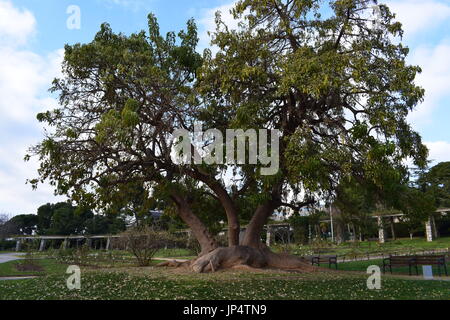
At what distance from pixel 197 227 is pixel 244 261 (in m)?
2.59

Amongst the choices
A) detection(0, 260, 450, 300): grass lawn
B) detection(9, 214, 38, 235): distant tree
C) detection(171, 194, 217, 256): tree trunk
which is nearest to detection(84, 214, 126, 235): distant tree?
detection(9, 214, 38, 235): distant tree

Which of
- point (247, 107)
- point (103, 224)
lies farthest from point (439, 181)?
point (103, 224)

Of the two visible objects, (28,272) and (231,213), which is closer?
(231,213)

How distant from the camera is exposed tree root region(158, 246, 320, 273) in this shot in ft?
46.3

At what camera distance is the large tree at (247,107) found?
437 inches

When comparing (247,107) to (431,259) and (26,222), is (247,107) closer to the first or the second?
(431,259)

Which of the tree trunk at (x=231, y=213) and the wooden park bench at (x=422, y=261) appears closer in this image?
the wooden park bench at (x=422, y=261)

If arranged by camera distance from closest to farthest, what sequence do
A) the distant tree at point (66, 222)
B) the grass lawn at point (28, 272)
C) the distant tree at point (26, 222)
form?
1. the grass lawn at point (28, 272)
2. the distant tree at point (66, 222)
3. the distant tree at point (26, 222)

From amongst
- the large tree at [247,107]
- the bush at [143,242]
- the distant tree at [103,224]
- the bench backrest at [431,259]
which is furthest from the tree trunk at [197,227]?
the distant tree at [103,224]

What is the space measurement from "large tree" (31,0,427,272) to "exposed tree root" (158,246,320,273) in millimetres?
60

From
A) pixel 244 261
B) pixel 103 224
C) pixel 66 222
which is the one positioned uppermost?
pixel 66 222

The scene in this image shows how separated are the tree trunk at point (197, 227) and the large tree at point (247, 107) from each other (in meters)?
0.05

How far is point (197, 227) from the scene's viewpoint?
623 inches

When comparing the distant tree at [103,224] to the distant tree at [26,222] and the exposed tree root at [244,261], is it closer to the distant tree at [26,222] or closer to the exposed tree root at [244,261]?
the distant tree at [26,222]
